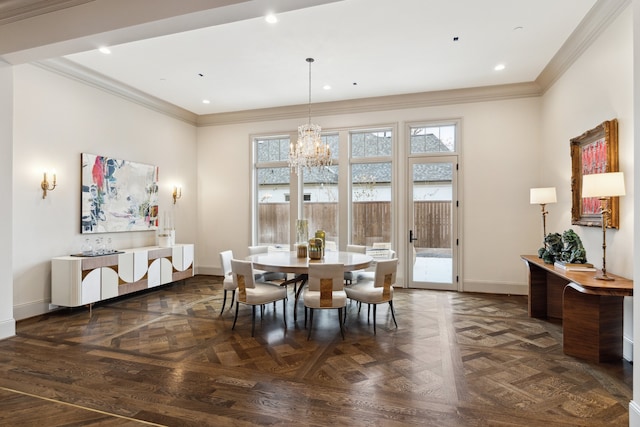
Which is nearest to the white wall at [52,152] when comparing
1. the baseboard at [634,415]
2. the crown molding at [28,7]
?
the crown molding at [28,7]

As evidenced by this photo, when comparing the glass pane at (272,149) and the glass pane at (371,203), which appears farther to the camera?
the glass pane at (272,149)

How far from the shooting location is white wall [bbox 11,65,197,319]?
13.6 feet

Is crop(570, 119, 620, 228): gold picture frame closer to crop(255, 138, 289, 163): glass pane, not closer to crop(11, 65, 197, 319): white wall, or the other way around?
crop(255, 138, 289, 163): glass pane

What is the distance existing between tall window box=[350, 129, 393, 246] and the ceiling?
821 mm

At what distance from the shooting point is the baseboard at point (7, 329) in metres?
3.50

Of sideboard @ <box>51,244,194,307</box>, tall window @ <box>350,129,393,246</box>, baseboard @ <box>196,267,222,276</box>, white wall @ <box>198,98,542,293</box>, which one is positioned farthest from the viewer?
baseboard @ <box>196,267,222,276</box>

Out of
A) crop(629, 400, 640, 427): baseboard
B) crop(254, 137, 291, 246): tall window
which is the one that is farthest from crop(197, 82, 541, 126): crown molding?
crop(629, 400, 640, 427): baseboard

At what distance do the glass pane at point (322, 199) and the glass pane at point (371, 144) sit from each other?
55 centimetres

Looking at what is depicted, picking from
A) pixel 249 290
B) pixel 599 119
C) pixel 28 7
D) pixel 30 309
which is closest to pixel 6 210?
pixel 30 309

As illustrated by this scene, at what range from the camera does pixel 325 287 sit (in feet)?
11.6

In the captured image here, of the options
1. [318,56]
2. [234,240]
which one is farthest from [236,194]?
[318,56]

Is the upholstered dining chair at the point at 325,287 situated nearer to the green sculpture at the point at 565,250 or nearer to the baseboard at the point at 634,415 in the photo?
the baseboard at the point at 634,415

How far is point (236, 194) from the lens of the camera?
22.9 ft

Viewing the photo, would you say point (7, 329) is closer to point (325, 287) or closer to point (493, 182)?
point (325, 287)
